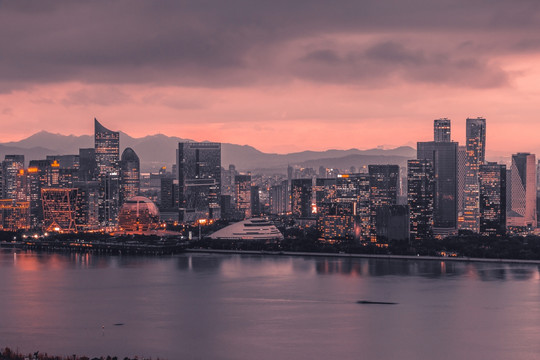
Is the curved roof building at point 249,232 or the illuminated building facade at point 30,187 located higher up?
the illuminated building facade at point 30,187

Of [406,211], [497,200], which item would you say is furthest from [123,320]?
[497,200]

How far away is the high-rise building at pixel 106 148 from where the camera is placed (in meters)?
111

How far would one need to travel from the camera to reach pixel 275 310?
38.4 m

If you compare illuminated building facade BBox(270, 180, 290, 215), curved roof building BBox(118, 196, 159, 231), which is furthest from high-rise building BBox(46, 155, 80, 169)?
curved roof building BBox(118, 196, 159, 231)

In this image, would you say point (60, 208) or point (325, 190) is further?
point (325, 190)

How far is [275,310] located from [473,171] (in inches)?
2380

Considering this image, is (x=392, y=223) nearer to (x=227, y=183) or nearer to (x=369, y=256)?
(x=369, y=256)

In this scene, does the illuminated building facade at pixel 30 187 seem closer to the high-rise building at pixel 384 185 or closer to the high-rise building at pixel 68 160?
the high-rise building at pixel 68 160

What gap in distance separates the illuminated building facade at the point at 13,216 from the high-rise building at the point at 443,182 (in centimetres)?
3528

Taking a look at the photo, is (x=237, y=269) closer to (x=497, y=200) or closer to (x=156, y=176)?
(x=497, y=200)

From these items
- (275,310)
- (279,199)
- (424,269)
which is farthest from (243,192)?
(275,310)

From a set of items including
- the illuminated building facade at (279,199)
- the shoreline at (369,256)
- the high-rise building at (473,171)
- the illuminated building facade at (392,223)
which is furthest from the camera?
the illuminated building facade at (279,199)

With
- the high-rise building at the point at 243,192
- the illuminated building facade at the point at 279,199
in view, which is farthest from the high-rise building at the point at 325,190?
the high-rise building at the point at 243,192

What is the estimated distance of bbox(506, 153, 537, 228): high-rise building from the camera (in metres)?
90.1
